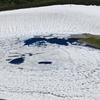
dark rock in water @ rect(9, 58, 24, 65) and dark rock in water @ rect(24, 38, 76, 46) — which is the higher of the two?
dark rock in water @ rect(24, 38, 76, 46)

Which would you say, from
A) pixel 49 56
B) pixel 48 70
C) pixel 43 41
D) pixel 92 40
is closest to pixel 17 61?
pixel 49 56

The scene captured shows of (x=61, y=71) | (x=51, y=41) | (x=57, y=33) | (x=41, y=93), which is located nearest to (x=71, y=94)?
(x=41, y=93)

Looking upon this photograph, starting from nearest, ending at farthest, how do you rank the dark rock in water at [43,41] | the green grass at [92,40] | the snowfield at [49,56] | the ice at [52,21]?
the snowfield at [49,56] < the green grass at [92,40] < the dark rock in water at [43,41] < the ice at [52,21]

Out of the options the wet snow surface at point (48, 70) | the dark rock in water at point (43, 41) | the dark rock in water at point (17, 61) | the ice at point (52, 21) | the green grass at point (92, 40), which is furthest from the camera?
the ice at point (52, 21)

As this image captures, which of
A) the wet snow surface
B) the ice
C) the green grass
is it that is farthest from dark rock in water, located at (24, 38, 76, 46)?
the ice

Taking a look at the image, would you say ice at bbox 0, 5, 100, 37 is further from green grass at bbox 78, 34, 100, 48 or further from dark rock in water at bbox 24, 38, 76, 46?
dark rock in water at bbox 24, 38, 76, 46

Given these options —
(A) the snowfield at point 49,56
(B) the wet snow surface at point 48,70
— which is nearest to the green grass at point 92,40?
(B) the wet snow surface at point 48,70

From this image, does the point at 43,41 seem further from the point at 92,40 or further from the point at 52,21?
the point at 92,40

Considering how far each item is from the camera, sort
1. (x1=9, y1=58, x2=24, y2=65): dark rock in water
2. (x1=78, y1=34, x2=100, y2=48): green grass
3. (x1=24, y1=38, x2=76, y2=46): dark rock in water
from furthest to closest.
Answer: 1. (x1=24, y1=38, x2=76, y2=46): dark rock in water
2. (x1=78, y1=34, x2=100, y2=48): green grass
3. (x1=9, y1=58, x2=24, y2=65): dark rock in water

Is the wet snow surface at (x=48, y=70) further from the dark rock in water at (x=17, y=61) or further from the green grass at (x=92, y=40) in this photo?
the green grass at (x=92, y=40)
